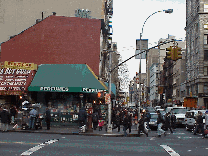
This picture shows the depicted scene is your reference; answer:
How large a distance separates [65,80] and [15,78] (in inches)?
178

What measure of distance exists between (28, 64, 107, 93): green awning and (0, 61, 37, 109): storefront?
1.95 ft

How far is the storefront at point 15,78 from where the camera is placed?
3347 centimetres

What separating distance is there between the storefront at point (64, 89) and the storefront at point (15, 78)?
0.61m

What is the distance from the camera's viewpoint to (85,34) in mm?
40312

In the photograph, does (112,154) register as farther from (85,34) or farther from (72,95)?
(85,34)

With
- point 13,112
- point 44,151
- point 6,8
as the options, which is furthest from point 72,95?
point 44,151

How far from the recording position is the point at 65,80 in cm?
3391

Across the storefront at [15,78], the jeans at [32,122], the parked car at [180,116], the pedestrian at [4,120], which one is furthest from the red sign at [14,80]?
the parked car at [180,116]

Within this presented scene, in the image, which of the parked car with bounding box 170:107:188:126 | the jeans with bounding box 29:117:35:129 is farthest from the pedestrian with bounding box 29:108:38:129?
the parked car with bounding box 170:107:188:126

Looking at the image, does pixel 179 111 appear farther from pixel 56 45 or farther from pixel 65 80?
pixel 56 45

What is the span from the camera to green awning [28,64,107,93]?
3312 centimetres

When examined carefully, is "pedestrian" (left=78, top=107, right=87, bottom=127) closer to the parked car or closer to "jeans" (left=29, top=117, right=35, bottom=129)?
"jeans" (left=29, top=117, right=35, bottom=129)

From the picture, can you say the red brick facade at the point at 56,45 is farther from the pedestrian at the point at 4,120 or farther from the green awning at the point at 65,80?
the pedestrian at the point at 4,120

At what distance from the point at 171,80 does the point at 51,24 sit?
67.9 meters
